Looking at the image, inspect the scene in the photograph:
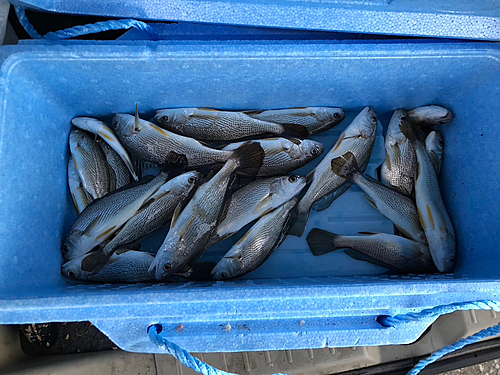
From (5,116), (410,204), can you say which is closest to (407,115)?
(410,204)

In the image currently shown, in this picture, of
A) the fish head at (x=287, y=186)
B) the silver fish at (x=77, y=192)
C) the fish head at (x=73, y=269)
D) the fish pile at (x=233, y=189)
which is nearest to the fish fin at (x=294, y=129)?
the fish pile at (x=233, y=189)

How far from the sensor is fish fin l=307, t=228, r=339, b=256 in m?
1.56

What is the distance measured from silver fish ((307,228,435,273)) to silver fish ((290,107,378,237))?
0.34ft

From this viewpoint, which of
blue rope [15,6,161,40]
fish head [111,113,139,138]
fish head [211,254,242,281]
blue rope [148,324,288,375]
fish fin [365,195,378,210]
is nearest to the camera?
blue rope [148,324,288,375]

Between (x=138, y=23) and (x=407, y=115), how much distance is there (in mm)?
1271

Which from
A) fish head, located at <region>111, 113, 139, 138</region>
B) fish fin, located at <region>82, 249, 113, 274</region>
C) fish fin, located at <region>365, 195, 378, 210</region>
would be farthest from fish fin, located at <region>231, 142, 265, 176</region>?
fish fin, located at <region>82, 249, 113, 274</region>

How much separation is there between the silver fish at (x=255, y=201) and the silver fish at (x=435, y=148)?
2.15 ft

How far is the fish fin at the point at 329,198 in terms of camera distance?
1.62 metres

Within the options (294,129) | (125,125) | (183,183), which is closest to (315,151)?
(294,129)

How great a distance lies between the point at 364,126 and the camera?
1608 mm

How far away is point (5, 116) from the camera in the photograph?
1.27 m

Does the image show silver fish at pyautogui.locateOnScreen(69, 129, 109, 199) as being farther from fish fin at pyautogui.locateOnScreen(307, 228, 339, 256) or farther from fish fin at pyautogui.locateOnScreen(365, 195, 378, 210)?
fish fin at pyautogui.locateOnScreen(365, 195, 378, 210)

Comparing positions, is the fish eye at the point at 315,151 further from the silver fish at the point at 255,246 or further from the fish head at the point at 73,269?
the fish head at the point at 73,269

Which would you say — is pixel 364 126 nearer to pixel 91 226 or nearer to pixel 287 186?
pixel 287 186
